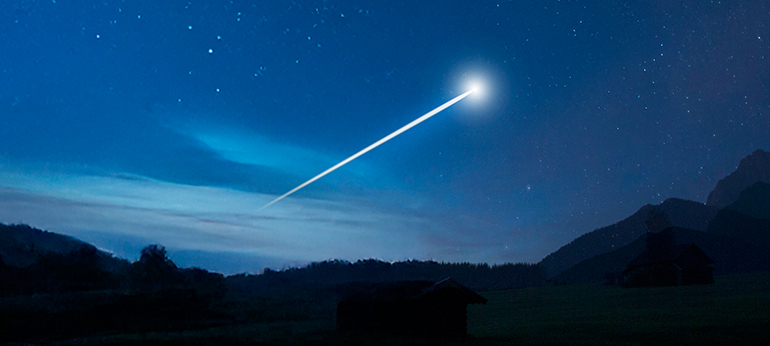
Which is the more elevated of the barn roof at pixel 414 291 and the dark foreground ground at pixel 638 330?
the barn roof at pixel 414 291

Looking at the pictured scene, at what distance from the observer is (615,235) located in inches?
7549

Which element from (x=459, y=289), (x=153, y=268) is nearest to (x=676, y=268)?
(x=459, y=289)

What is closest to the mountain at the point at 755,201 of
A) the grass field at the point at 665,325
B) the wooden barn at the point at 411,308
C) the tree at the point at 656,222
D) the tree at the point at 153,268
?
the tree at the point at 656,222

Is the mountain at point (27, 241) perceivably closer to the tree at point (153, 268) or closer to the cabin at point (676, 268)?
the tree at point (153, 268)

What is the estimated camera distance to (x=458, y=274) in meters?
133

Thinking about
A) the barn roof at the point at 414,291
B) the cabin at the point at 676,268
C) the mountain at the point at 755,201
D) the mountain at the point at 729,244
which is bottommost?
the barn roof at the point at 414,291

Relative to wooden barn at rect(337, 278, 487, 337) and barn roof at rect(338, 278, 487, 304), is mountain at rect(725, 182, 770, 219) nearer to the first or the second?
barn roof at rect(338, 278, 487, 304)

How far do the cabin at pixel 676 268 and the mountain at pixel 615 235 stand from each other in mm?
133591

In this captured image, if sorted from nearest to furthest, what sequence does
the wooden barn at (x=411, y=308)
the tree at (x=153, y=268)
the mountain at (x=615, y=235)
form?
the wooden barn at (x=411, y=308) < the tree at (x=153, y=268) < the mountain at (x=615, y=235)

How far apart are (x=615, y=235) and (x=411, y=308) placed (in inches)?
7649

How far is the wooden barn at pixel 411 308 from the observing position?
2575 cm

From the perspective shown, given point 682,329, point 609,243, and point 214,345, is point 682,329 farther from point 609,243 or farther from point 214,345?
point 609,243

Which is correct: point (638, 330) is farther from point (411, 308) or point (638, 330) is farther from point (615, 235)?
point (615, 235)

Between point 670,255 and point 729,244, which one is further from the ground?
point 729,244
